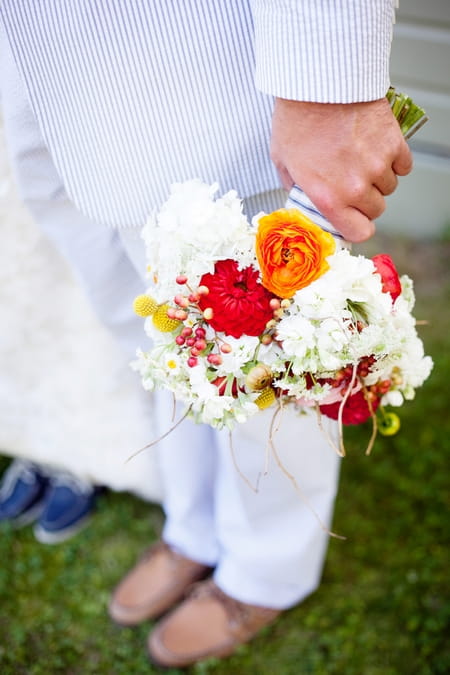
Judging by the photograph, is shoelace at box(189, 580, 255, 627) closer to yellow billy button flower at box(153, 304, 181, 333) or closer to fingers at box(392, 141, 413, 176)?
yellow billy button flower at box(153, 304, 181, 333)

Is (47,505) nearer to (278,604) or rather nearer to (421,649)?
(278,604)

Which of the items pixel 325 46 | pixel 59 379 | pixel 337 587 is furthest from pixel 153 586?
pixel 325 46

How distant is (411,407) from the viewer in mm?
2109

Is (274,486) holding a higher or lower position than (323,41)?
lower

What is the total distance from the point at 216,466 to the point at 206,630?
0.43 meters

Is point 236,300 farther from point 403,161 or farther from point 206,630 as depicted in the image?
point 206,630

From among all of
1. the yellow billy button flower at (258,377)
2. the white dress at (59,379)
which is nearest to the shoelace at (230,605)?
the white dress at (59,379)

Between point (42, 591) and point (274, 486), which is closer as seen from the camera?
point (274, 486)

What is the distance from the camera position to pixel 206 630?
1.60 meters

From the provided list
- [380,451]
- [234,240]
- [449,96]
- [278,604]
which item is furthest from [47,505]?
[449,96]

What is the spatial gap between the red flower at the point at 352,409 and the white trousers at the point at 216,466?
7.6 inches

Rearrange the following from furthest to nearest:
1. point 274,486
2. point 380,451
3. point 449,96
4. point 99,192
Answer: point 449,96 → point 380,451 → point 274,486 → point 99,192

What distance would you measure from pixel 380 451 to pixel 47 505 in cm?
109

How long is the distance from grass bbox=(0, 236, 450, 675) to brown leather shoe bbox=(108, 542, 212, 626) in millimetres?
44
